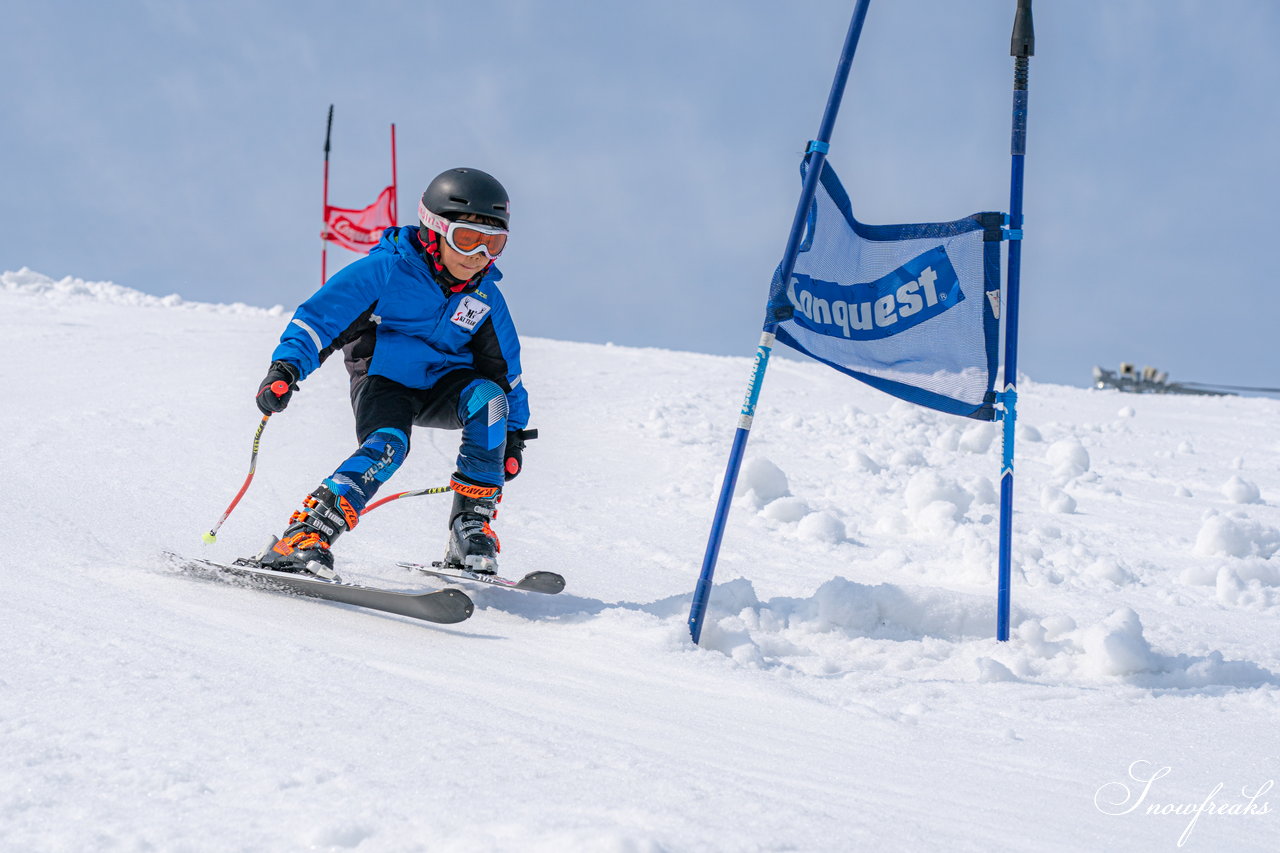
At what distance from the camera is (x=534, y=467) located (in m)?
8.52

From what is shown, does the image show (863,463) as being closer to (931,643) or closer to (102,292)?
(931,643)

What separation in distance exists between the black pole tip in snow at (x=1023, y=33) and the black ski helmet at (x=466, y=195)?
7.28 feet

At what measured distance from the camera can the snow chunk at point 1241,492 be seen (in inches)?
339

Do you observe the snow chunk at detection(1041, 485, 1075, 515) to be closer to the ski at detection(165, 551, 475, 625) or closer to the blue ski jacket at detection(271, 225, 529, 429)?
the blue ski jacket at detection(271, 225, 529, 429)

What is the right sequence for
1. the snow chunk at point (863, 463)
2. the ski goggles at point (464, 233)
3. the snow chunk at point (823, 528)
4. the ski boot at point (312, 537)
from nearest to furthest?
1. the ski boot at point (312, 537)
2. the ski goggles at point (464, 233)
3. the snow chunk at point (823, 528)
4. the snow chunk at point (863, 463)

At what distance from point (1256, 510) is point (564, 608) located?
262 inches

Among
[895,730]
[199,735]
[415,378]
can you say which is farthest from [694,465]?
[199,735]

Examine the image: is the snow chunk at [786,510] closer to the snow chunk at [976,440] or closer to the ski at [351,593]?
the snow chunk at [976,440]

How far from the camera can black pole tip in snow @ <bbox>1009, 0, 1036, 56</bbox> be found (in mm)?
4316

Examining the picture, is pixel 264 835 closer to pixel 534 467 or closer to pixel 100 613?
pixel 100 613

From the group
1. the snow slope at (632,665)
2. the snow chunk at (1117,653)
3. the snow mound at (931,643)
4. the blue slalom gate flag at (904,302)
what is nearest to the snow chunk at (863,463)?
the snow slope at (632,665)

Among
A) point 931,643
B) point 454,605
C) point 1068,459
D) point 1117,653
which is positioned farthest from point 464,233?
point 1068,459

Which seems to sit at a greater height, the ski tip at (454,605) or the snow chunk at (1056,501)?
the snow chunk at (1056,501)

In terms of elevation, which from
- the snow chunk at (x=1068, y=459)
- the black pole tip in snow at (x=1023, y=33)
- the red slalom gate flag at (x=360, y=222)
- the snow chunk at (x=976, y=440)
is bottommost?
the snow chunk at (x=1068, y=459)
